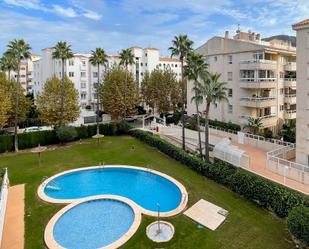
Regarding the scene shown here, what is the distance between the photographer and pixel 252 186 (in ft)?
70.4

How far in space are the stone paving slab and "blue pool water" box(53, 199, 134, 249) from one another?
4.61 metres

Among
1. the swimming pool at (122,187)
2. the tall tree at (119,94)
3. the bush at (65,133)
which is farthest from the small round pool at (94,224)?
the tall tree at (119,94)

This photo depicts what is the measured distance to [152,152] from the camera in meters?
35.7

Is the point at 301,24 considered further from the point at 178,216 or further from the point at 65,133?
the point at 65,133

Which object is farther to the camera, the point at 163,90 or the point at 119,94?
the point at 163,90

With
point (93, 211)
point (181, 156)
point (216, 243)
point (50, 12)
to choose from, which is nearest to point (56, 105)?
point (50, 12)

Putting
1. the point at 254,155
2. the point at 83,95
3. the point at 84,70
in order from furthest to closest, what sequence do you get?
the point at 83,95, the point at 84,70, the point at 254,155

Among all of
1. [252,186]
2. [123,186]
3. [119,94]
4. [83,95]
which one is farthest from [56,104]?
[252,186]

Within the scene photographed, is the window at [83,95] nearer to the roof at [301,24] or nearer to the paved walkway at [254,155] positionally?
the paved walkway at [254,155]

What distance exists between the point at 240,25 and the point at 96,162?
33.8 meters

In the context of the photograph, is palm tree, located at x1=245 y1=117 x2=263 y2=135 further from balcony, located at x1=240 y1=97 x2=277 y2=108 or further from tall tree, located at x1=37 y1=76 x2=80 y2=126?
tall tree, located at x1=37 y1=76 x2=80 y2=126

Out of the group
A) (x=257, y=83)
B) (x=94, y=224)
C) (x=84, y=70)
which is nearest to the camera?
(x=94, y=224)

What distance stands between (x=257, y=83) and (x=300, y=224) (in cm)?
2686

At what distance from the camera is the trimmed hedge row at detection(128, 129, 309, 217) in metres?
18.9
